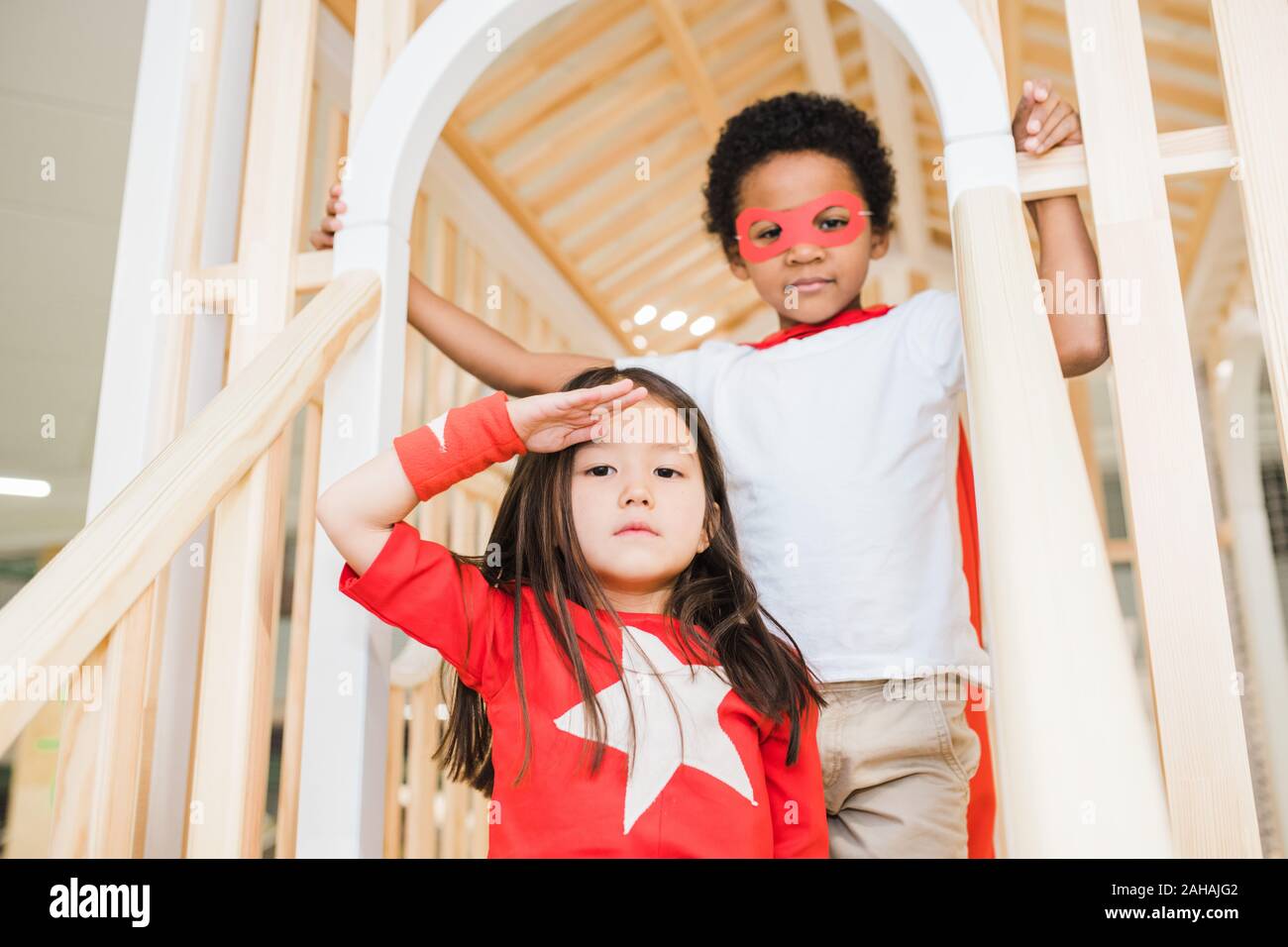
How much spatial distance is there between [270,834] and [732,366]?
279cm

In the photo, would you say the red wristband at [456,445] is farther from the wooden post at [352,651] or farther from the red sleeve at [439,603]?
the wooden post at [352,651]

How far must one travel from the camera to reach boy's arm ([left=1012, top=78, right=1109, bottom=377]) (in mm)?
1232

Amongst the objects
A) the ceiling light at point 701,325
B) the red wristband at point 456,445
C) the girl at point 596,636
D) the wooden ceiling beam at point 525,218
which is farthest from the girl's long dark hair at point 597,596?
the ceiling light at point 701,325

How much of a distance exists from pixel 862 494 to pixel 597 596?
1.33 feet

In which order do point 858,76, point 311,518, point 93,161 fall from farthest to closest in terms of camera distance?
point 858,76 < point 93,161 < point 311,518

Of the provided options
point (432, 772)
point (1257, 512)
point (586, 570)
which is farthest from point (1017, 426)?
point (1257, 512)

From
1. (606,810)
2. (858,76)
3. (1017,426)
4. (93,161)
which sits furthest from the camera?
(858,76)

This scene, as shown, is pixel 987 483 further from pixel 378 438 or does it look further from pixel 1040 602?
pixel 378 438

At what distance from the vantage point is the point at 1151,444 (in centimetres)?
116

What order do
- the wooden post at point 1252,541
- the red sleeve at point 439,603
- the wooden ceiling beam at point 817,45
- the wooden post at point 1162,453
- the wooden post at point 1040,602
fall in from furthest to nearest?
the wooden post at point 1252,541 → the wooden ceiling beam at point 817,45 → the red sleeve at point 439,603 → the wooden post at point 1162,453 → the wooden post at point 1040,602

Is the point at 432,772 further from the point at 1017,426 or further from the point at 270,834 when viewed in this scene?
the point at 1017,426

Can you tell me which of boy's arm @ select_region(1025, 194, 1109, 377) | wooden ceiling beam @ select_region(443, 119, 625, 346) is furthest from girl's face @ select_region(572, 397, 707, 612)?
wooden ceiling beam @ select_region(443, 119, 625, 346)

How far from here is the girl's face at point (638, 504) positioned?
124 centimetres

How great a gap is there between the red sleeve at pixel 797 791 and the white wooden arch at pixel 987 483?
0.46 m
